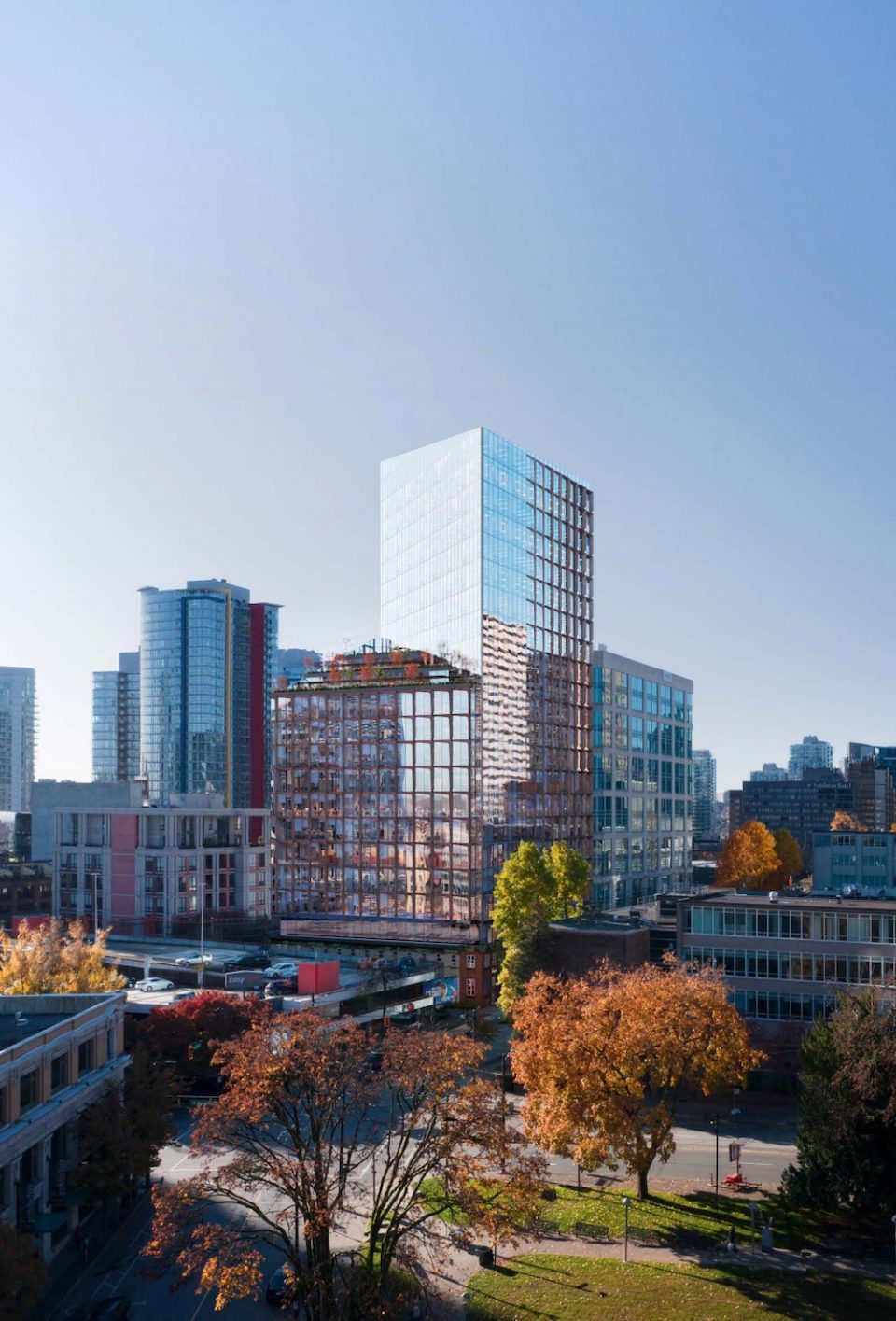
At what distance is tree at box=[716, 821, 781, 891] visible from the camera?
537 ft

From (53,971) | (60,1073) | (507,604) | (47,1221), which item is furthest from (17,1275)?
(507,604)

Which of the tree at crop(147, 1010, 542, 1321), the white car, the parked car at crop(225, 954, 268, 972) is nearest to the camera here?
the tree at crop(147, 1010, 542, 1321)

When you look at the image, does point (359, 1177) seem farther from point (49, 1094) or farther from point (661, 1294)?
point (661, 1294)

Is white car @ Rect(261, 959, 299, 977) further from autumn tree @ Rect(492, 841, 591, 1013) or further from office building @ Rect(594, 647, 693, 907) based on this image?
office building @ Rect(594, 647, 693, 907)

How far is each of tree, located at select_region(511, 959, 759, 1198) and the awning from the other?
21464 millimetres

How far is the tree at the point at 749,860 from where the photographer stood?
163750 mm

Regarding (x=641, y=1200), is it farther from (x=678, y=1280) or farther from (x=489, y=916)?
(x=489, y=916)

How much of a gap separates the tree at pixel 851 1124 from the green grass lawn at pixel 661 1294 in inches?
203

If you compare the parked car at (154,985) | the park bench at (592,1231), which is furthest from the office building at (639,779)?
the park bench at (592,1231)

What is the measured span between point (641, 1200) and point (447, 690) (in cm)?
7277

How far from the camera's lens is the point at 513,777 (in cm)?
13012

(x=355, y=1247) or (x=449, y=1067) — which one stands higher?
(x=449, y=1067)

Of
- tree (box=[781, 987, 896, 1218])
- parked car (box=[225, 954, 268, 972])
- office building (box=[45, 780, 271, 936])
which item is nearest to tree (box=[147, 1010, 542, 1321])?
tree (box=[781, 987, 896, 1218])

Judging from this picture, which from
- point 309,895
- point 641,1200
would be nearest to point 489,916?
point 309,895
